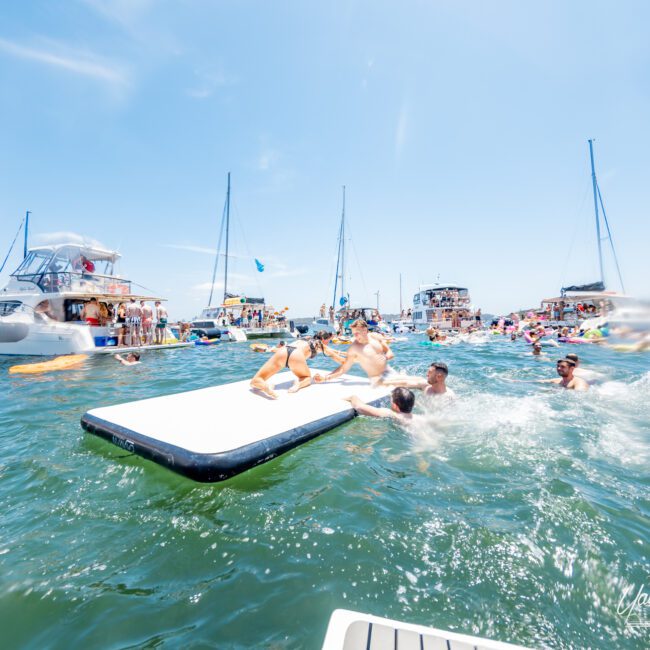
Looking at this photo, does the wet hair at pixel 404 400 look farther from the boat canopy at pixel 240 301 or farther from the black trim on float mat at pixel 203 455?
the boat canopy at pixel 240 301

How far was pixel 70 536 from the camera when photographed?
249 cm

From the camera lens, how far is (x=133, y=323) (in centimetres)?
1588

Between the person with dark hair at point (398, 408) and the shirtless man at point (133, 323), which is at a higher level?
the shirtless man at point (133, 323)

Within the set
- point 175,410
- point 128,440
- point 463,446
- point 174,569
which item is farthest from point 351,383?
point 174,569

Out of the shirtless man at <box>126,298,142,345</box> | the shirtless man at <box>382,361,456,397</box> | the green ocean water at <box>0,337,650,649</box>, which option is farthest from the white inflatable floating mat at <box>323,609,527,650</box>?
the shirtless man at <box>126,298,142,345</box>

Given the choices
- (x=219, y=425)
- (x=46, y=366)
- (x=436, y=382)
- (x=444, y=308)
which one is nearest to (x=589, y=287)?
(x=444, y=308)

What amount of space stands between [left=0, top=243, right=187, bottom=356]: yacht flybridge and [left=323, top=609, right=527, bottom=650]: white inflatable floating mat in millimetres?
15883

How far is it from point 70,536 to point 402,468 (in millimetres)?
2947

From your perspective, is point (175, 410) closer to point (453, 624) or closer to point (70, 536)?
point (70, 536)

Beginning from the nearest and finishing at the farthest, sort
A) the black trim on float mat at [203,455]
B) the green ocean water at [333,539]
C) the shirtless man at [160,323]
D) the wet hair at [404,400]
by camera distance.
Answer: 1. the green ocean water at [333,539]
2. the black trim on float mat at [203,455]
3. the wet hair at [404,400]
4. the shirtless man at [160,323]

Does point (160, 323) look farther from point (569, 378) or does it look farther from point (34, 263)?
point (569, 378)

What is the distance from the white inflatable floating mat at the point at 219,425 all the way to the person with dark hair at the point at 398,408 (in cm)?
18

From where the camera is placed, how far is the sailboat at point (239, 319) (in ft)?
77.8

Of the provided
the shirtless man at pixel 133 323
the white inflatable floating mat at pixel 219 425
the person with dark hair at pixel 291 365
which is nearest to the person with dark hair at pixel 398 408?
the white inflatable floating mat at pixel 219 425
